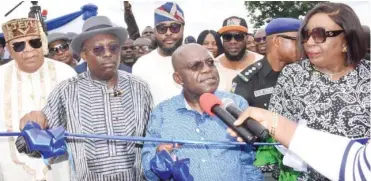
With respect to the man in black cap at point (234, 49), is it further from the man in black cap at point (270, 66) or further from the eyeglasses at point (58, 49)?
the eyeglasses at point (58, 49)

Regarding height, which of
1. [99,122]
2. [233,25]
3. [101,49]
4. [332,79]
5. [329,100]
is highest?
[233,25]

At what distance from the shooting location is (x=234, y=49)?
18.4 ft

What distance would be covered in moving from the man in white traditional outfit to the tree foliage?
30385mm

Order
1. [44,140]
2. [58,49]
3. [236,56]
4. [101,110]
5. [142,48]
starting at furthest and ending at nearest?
[142,48] → [58,49] → [236,56] → [101,110] → [44,140]

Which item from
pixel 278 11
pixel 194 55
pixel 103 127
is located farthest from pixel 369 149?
pixel 278 11

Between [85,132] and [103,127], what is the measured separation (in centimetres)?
12

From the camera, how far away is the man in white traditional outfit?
12.7 ft

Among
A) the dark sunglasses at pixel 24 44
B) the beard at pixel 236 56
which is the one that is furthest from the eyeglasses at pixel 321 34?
the beard at pixel 236 56

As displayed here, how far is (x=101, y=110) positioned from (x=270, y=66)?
1.74m

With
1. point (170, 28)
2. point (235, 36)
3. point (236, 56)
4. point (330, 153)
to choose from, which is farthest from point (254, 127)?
point (235, 36)

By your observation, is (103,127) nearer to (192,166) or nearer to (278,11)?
(192,166)

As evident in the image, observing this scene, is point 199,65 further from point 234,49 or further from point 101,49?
point 234,49

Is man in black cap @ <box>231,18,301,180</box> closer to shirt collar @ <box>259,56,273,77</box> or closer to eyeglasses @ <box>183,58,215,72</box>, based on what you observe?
shirt collar @ <box>259,56,273,77</box>

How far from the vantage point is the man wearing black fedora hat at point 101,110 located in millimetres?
3254
